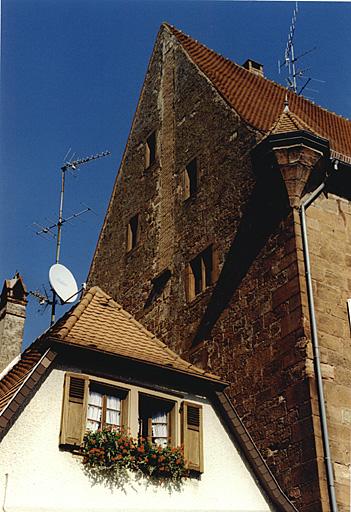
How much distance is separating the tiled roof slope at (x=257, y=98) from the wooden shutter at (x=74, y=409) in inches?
292

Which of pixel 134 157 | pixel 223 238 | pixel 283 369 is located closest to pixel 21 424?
pixel 283 369

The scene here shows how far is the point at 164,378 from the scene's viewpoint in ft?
44.8

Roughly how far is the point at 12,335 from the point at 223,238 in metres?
4.86

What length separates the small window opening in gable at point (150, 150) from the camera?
910 inches

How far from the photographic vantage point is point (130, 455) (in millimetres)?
12469

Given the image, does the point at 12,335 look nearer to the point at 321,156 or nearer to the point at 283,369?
the point at 283,369

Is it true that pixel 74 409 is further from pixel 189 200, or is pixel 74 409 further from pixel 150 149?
pixel 150 149

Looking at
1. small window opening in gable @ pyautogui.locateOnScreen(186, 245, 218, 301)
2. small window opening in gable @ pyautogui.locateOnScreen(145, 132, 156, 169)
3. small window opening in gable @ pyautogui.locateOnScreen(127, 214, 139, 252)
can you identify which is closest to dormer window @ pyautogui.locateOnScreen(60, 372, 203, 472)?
small window opening in gable @ pyautogui.locateOnScreen(186, 245, 218, 301)

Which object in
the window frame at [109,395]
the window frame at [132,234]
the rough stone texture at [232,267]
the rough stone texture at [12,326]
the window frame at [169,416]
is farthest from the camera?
the window frame at [132,234]

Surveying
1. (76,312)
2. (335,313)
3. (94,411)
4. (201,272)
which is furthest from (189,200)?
(94,411)

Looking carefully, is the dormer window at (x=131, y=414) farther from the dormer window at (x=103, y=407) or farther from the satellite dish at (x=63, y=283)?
A: the satellite dish at (x=63, y=283)

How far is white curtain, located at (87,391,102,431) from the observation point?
504 inches

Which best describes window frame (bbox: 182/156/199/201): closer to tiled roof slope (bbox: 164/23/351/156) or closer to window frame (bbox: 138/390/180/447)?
tiled roof slope (bbox: 164/23/351/156)

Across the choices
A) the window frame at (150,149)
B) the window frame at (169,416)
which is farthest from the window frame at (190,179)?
the window frame at (169,416)
